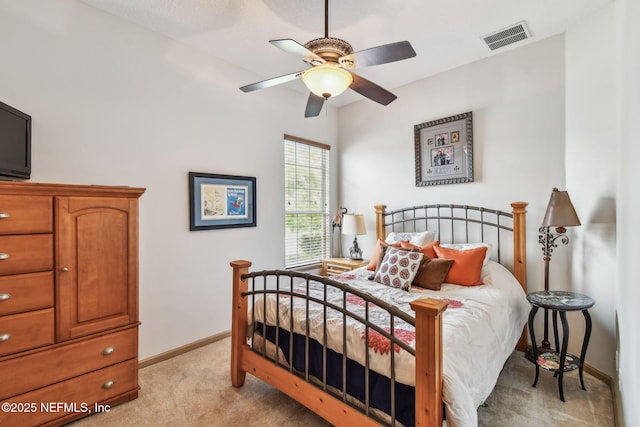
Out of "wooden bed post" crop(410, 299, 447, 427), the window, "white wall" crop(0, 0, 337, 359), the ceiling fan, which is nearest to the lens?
"wooden bed post" crop(410, 299, 447, 427)

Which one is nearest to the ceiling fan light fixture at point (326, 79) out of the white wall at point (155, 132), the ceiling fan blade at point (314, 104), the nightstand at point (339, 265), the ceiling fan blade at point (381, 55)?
the ceiling fan blade at point (381, 55)

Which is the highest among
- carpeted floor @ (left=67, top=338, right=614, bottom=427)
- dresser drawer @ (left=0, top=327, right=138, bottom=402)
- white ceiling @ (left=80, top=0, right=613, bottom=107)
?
white ceiling @ (left=80, top=0, right=613, bottom=107)

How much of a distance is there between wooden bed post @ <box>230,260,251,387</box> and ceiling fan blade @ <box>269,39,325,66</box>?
1.46 m

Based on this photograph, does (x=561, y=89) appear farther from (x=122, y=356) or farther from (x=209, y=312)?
(x=122, y=356)

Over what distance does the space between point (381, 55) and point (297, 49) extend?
20.1 inches

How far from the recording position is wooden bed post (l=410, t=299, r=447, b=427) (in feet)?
4.19

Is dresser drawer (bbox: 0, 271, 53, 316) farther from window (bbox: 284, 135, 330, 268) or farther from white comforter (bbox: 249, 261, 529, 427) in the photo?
window (bbox: 284, 135, 330, 268)

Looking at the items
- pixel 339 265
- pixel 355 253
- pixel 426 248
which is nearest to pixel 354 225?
pixel 355 253

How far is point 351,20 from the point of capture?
8.11 ft

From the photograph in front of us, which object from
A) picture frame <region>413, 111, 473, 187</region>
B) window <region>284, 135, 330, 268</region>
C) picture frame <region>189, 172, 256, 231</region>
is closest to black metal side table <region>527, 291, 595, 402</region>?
picture frame <region>413, 111, 473, 187</region>

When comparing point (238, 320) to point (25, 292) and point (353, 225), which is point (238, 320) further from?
point (353, 225)

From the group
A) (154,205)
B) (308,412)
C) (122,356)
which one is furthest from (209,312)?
(308,412)

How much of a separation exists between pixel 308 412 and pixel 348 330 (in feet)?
2.64

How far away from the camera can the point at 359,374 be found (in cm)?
163
